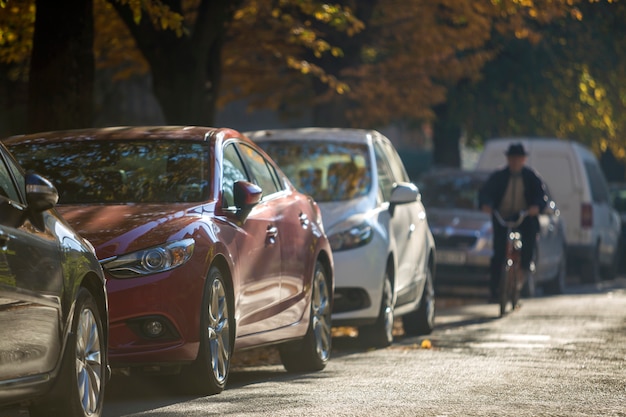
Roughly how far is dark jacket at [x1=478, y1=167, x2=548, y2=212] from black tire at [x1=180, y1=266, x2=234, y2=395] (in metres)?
9.60

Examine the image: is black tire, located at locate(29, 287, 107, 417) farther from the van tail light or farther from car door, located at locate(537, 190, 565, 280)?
the van tail light

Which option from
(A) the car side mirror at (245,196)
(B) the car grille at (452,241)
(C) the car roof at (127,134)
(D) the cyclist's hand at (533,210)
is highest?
(C) the car roof at (127,134)

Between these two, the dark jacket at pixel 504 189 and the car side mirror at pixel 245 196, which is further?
the dark jacket at pixel 504 189

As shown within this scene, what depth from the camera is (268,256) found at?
35.5ft

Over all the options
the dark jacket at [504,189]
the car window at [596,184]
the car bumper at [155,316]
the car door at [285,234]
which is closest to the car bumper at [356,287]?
the car door at [285,234]

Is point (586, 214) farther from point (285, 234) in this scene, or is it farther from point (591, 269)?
point (285, 234)

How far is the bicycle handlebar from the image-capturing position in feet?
63.6

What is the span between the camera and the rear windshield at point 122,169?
33.9 feet

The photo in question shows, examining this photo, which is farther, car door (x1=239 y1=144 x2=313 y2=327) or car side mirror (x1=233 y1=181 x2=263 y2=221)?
car door (x1=239 y1=144 x2=313 y2=327)

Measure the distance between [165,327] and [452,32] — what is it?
18.7 metres

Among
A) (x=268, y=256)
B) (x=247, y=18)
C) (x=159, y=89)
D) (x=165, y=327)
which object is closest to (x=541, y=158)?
(x=247, y=18)

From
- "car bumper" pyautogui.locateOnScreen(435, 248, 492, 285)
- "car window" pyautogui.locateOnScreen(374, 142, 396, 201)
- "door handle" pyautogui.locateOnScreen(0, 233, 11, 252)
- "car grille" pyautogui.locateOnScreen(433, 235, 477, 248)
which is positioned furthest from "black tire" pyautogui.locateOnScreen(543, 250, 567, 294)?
"door handle" pyautogui.locateOnScreen(0, 233, 11, 252)

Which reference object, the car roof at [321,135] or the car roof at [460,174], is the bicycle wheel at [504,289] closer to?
the car roof at [460,174]

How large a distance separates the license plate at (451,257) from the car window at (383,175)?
5.87 metres
